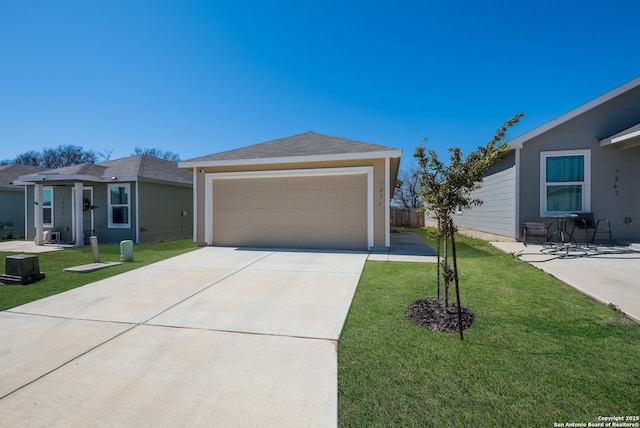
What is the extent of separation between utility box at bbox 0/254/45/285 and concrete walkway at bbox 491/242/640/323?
9425 millimetres

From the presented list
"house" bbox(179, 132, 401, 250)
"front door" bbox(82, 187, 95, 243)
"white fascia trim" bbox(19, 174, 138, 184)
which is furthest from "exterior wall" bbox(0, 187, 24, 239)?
"house" bbox(179, 132, 401, 250)

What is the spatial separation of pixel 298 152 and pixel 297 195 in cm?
139

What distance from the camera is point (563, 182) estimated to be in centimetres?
848

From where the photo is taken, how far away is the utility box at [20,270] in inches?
199

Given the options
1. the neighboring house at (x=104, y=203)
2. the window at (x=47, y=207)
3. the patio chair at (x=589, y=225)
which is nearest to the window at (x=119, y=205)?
the neighboring house at (x=104, y=203)

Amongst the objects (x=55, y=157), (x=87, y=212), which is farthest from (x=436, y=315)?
(x=55, y=157)

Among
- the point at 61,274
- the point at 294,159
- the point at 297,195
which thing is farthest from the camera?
the point at 297,195

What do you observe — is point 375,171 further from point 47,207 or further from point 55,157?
point 55,157

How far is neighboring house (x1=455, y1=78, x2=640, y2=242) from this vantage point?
8.06 metres

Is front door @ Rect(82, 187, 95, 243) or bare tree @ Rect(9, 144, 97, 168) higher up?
bare tree @ Rect(9, 144, 97, 168)

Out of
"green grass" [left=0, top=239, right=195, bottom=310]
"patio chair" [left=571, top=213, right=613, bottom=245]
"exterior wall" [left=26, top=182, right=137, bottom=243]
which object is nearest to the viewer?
"green grass" [left=0, top=239, right=195, bottom=310]

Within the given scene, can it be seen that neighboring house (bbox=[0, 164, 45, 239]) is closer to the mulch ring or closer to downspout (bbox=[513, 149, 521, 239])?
the mulch ring

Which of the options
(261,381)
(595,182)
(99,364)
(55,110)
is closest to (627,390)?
(261,381)

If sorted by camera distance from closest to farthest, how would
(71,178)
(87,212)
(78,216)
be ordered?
(71,178) → (78,216) → (87,212)
